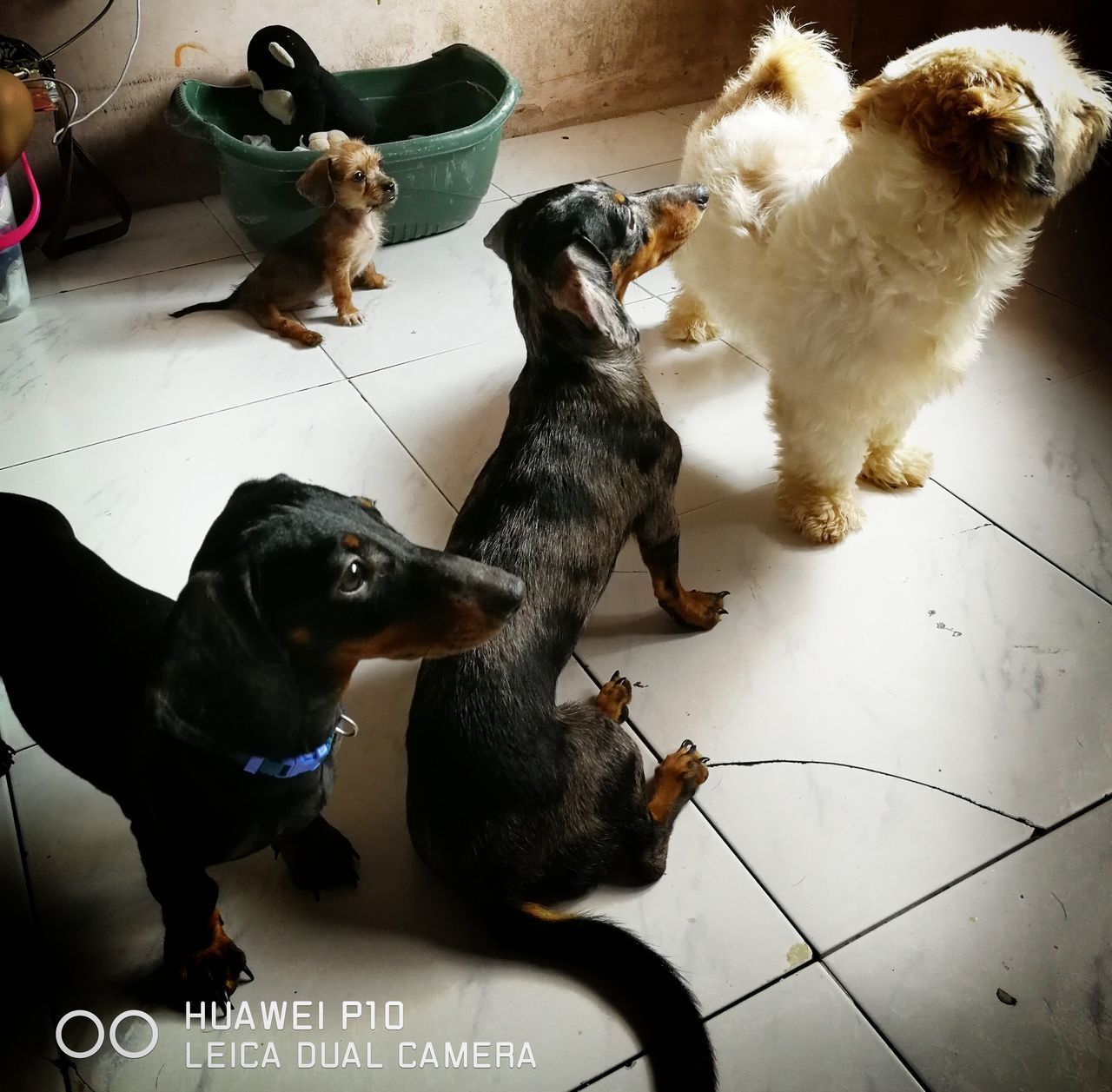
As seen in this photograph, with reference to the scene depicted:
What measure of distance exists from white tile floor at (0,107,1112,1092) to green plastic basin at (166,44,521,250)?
37 cm

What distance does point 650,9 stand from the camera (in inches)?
141

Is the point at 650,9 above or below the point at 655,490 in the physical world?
above

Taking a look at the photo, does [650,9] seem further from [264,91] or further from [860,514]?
[860,514]

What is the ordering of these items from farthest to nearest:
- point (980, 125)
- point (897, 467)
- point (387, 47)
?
point (387, 47) → point (897, 467) → point (980, 125)

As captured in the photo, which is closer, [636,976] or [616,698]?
[636,976]

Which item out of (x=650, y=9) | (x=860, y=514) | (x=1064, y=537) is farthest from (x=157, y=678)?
(x=650, y=9)

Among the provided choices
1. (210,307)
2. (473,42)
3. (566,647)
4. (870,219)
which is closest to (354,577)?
(566,647)

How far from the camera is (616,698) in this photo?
158 cm

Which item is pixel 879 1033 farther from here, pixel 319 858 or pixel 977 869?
pixel 319 858

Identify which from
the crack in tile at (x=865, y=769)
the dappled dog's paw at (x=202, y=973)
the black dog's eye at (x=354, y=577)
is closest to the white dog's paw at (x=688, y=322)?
the crack in tile at (x=865, y=769)

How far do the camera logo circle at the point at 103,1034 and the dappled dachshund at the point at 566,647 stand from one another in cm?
41

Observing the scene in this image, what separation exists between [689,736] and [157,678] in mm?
940

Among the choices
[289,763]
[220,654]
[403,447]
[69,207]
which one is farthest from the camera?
[69,207]

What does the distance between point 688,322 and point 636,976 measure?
1772 millimetres
